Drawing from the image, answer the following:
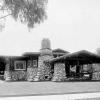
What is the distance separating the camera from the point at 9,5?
1825 centimetres

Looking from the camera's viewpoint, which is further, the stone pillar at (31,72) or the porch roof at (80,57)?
the stone pillar at (31,72)

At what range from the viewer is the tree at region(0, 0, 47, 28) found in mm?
18094

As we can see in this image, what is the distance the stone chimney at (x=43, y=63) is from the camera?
97.5 ft

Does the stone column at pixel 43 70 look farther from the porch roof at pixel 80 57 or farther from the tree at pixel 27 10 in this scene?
the tree at pixel 27 10

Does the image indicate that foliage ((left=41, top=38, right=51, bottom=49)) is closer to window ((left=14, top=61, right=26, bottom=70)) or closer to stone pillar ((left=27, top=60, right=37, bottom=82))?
stone pillar ((left=27, top=60, right=37, bottom=82))

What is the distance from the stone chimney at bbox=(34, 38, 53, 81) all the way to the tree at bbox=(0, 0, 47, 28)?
37.9ft

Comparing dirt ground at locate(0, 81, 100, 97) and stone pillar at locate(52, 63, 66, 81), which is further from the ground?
stone pillar at locate(52, 63, 66, 81)

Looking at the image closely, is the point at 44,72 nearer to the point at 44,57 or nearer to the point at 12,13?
the point at 44,57

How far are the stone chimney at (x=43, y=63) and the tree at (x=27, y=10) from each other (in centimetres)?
1155

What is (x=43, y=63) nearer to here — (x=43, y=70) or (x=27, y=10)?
(x=43, y=70)

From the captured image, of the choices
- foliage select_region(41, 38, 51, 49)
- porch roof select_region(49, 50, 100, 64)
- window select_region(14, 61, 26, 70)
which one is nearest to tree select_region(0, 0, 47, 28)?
porch roof select_region(49, 50, 100, 64)

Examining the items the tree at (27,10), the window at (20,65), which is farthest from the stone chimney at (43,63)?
the tree at (27,10)

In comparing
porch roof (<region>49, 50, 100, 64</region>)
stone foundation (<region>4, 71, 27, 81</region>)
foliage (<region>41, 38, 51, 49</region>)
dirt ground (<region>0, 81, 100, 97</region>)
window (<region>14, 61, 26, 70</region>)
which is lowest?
dirt ground (<region>0, 81, 100, 97</region>)

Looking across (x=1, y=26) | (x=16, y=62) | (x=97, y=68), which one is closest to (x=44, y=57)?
(x=16, y=62)
